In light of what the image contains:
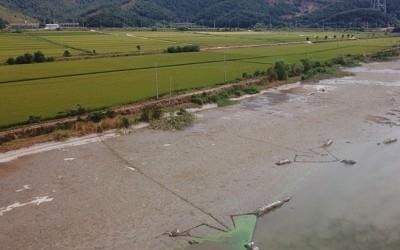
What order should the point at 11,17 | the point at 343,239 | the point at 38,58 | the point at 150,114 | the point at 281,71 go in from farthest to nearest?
the point at 11,17
the point at 38,58
the point at 281,71
the point at 150,114
the point at 343,239

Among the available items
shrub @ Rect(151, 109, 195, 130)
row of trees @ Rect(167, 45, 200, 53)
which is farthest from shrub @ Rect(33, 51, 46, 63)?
shrub @ Rect(151, 109, 195, 130)

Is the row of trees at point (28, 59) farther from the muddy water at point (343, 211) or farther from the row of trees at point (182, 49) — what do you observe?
the muddy water at point (343, 211)

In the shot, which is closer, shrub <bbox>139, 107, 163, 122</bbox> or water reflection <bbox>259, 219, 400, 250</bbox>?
water reflection <bbox>259, 219, 400, 250</bbox>

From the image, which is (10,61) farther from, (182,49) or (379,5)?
(379,5)

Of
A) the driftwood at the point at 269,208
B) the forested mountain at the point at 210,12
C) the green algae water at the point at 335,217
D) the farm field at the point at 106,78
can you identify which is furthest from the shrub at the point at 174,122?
the forested mountain at the point at 210,12

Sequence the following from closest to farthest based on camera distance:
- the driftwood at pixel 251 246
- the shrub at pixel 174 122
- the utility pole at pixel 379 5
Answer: the driftwood at pixel 251 246 < the shrub at pixel 174 122 < the utility pole at pixel 379 5

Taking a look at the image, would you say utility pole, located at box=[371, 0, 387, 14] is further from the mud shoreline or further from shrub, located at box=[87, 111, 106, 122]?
shrub, located at box=[87, 111, 106, 122]

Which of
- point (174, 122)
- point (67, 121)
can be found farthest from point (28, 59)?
point (174, 122)
